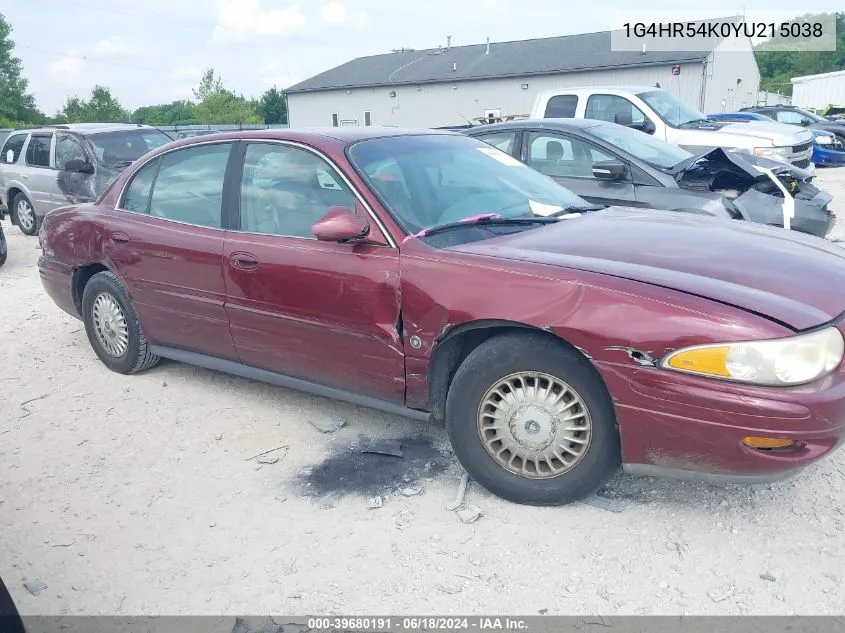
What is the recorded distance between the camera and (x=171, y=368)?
527 cm

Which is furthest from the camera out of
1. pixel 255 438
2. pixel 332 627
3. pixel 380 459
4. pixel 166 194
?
pixel 166 194

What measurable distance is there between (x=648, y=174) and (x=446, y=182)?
3.19 m

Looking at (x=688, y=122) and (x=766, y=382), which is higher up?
(x=688, y=122)

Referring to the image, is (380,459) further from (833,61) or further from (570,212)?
(833,61)

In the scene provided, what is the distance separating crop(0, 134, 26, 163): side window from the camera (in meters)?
11.8

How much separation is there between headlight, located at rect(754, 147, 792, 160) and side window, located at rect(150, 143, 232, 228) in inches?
305

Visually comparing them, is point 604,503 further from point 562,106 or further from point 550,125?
point 562,106

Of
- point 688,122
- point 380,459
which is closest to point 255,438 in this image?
point 380,459

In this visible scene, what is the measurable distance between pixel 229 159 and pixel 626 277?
7.98ft

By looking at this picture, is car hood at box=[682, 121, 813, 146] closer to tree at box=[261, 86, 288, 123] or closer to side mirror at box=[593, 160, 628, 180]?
side mirror at box=[593, 160, 628, 180]

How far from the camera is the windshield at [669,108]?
10.2m

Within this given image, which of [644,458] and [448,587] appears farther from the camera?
[644,458]

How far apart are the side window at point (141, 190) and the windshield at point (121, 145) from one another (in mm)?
6206

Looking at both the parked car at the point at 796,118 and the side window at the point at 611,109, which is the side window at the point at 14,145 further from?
the parked car at the point at 796,118
